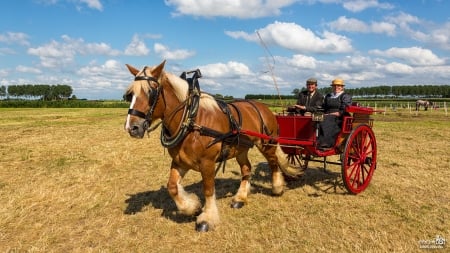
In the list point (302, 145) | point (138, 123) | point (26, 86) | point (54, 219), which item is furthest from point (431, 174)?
point (26, 86)

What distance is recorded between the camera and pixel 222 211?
20.1 feet

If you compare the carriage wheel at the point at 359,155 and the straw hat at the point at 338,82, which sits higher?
the straw hat at the point at 338,82

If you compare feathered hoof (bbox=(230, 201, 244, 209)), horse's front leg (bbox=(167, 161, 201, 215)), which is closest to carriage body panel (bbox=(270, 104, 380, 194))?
feathered hoof (bbox=(230, 201, 244, 209))

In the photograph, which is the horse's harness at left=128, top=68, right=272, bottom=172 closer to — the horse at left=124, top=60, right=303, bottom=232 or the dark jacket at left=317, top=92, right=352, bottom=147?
the horse at left=124, top=60, right=303, bottom=232

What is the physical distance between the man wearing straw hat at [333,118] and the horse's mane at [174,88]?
2532mm

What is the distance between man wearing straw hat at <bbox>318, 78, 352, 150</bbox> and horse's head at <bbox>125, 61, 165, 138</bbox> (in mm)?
3462

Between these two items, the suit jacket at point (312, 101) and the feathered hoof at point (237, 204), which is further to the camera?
the suit jacket at point (312, 101)

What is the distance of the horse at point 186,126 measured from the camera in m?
4.64

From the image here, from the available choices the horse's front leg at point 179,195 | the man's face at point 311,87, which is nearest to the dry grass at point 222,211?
the horse's front leg at point 179,195

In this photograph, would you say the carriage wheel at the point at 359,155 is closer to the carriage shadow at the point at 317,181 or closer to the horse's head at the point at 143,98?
the carriage shadow at the point at 317,181

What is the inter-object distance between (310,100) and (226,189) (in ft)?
8.35

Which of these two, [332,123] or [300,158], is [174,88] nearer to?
[332,123]

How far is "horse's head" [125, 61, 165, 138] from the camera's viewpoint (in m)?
4.52

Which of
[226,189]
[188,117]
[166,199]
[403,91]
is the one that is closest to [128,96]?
[188,117]
